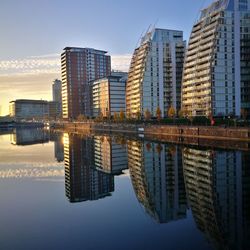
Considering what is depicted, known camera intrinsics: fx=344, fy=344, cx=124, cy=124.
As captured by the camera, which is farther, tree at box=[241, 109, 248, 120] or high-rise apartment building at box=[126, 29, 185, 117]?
high-rise apartment building at box=[126, 29, 185, 117]

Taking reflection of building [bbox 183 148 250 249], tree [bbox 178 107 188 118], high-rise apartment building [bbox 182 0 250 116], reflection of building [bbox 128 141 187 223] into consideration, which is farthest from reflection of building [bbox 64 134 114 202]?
tree [bbox 178 107 188 118]

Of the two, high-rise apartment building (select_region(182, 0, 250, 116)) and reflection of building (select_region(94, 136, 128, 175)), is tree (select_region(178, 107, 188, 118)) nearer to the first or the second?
high-rise apartment building (select_region(182, 0, 250, 116))

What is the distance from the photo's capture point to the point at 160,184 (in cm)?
3559

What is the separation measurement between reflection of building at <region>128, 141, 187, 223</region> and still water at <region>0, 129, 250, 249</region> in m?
0.07

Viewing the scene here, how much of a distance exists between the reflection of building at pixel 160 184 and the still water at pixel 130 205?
74 mm

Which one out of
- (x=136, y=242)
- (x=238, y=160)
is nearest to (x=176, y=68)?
(x=238, y=160)

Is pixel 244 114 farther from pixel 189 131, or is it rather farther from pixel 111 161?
pixel 111 161

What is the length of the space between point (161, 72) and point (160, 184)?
409ft

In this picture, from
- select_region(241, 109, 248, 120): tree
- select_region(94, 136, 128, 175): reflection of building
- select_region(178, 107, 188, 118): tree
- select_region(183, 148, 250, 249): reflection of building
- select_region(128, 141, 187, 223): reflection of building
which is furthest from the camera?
select_region(178, 107, 188, 118): tree

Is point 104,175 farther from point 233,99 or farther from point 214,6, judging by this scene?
point 214,6

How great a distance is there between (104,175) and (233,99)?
8854 centimetres

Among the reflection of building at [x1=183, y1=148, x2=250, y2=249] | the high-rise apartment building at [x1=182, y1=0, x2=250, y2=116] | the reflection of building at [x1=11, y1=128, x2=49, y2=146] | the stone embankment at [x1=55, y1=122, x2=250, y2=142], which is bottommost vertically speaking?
the reflection of building at [x1=11, y1=128, x2=49, y2=146]

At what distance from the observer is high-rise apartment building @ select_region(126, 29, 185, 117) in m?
155

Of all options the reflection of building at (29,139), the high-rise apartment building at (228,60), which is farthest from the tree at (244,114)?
the reflection of building at (29,139)
